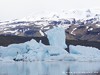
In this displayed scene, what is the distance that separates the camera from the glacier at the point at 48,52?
2453 cm

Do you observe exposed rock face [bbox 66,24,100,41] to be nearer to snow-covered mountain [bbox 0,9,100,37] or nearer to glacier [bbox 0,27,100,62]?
snow-covered mountain [bbox 0,9,100,37]

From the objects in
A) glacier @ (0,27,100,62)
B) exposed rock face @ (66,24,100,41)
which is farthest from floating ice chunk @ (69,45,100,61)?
exposed rock face @ (66,24,100,41)

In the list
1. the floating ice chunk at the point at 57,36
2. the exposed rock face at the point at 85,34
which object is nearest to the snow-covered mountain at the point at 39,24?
the exposed rock face at the point at 85,34

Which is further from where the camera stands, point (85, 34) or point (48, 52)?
point (85, 34)

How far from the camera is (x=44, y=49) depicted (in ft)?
81.4

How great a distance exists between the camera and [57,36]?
25.8 metres

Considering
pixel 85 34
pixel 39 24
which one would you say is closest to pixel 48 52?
pixel 85 34

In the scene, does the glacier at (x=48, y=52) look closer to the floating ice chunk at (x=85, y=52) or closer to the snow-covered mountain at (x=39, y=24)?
the floating ice chunk at (x=85, y=52)

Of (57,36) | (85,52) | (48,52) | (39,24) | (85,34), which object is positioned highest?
(57,36)

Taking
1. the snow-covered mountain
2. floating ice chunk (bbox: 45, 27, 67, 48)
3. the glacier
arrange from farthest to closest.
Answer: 1. the snow-covered mountain
2. floating ice chunk (bbox: 45, 27, 67, 48)
3. the glacier

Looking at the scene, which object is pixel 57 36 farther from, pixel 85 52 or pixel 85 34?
pixel 85 34

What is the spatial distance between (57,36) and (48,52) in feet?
5.24

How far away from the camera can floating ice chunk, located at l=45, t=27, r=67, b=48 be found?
2569 centimetres

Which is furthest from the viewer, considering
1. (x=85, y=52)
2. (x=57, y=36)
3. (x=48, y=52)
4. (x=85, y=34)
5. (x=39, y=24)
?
(x=39, y=24)
